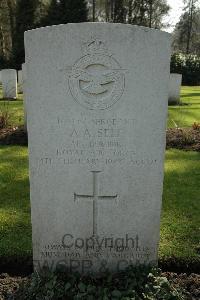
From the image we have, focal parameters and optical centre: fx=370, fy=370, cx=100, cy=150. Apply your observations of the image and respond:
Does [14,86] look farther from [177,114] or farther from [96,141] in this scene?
[96,141]

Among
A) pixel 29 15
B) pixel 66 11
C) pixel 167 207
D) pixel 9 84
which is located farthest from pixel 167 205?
pixel 29 15

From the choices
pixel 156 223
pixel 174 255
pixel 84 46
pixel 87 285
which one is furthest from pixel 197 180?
pixel 84 46

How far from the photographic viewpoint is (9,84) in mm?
14266

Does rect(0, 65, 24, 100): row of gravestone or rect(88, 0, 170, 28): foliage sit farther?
rect(88, 0, 170, 28): foliage

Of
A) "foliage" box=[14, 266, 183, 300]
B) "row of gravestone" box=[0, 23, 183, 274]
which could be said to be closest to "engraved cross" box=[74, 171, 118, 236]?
"row of gravestone" box=[0, 23, 183, 274]

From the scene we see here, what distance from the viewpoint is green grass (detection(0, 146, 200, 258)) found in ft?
12.8

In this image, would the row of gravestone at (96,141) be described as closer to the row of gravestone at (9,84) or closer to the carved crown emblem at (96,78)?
the carved crown emblem at (96,78)

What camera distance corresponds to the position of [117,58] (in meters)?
2.80

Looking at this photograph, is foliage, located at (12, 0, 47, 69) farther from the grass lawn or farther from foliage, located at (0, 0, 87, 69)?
the grass lawn

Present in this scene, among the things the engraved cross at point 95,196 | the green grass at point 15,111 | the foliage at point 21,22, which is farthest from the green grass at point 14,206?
the foliage at point 21,22

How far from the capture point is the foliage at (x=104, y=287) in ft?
9.70

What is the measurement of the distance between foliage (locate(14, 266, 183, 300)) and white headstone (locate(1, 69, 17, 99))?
11.7 m

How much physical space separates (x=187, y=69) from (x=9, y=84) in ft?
52.5

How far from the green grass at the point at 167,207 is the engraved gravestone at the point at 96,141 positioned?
2.09ft
